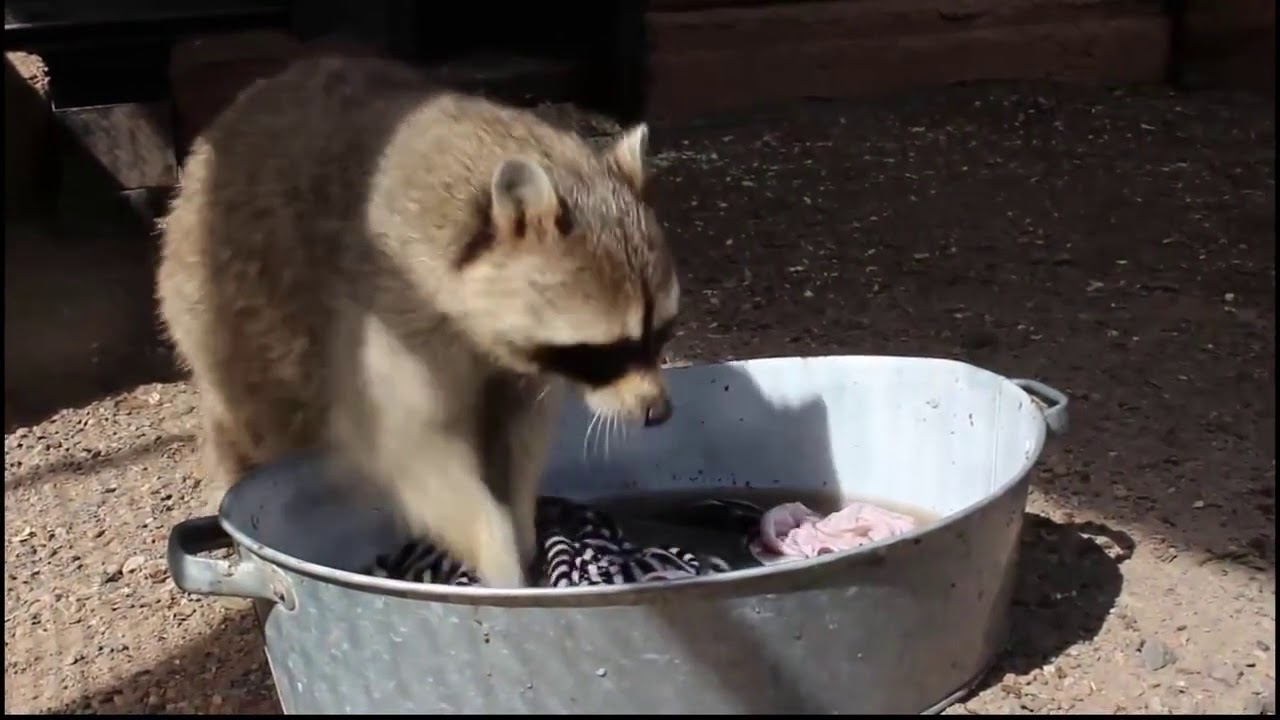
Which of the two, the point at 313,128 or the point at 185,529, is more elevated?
the point at 313,128

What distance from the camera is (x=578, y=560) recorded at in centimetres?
295

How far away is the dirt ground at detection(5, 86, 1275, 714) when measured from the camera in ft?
9.32

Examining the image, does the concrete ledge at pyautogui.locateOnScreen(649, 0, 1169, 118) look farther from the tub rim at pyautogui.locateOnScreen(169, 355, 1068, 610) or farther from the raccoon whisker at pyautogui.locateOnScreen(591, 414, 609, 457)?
the tub rim at pyautogui.locateOnScreen(169, 355, 1068, 610)

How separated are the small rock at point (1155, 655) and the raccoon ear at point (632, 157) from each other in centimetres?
121

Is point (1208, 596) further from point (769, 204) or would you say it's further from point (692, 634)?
point (769, 204)

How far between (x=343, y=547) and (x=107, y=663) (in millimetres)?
487

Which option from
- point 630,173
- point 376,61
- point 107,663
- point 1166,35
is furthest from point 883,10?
point 107,663

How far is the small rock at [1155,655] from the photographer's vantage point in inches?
106

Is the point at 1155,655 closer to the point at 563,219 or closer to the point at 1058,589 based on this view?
the point at 1058,589

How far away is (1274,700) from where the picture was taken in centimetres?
258

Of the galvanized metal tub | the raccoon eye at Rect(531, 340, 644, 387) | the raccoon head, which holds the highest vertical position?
the raccoon head

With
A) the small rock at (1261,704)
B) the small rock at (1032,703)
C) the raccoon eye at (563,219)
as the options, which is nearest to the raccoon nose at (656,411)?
the raccoon eye at (563,219)

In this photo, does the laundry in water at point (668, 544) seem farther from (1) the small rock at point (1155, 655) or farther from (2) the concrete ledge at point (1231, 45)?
(2) the concrete ledge at point (1231, 45)

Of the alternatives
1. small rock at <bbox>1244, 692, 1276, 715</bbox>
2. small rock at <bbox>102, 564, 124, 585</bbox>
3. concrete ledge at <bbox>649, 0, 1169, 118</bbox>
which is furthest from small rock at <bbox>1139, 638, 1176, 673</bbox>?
concrete ledge at <bbox>649, 0, 1169, 118</bbox>
